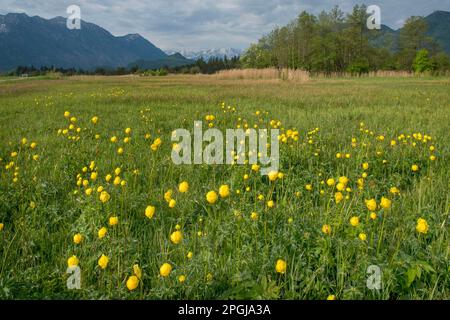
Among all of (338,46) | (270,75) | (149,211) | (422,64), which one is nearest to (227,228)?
(149,211)

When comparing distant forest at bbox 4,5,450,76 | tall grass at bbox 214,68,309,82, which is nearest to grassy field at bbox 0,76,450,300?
tall grass at bbox 214,68,309,82

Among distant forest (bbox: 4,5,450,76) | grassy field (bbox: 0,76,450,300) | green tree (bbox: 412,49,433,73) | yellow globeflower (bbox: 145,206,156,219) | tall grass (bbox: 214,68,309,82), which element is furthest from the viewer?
distant forest (bbox: 4,5,450,76)

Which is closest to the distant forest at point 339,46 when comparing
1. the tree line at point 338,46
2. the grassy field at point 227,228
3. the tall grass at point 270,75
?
the tree line at point 338,46

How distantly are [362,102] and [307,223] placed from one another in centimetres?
909

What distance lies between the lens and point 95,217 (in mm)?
2232

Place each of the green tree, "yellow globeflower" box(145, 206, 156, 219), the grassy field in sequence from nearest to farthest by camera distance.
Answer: the grassy field < "yellow globeflower" box(145, 206, 156, 219) < the green tree

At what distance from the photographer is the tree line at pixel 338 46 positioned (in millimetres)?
48031

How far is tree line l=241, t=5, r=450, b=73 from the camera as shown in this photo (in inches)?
1891

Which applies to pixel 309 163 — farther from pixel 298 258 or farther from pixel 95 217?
Answer: pixel 95 217

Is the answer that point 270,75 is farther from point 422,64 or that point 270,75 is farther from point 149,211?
point 422,64

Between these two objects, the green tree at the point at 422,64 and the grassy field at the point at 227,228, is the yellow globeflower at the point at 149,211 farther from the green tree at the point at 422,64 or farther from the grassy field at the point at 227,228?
the green tree at the point at 422,64

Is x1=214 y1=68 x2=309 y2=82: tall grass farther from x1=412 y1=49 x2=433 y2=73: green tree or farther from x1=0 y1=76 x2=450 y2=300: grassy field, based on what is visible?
x1=412 y1=49 x2=433 y2=73: green tree

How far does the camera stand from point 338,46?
170 ft
